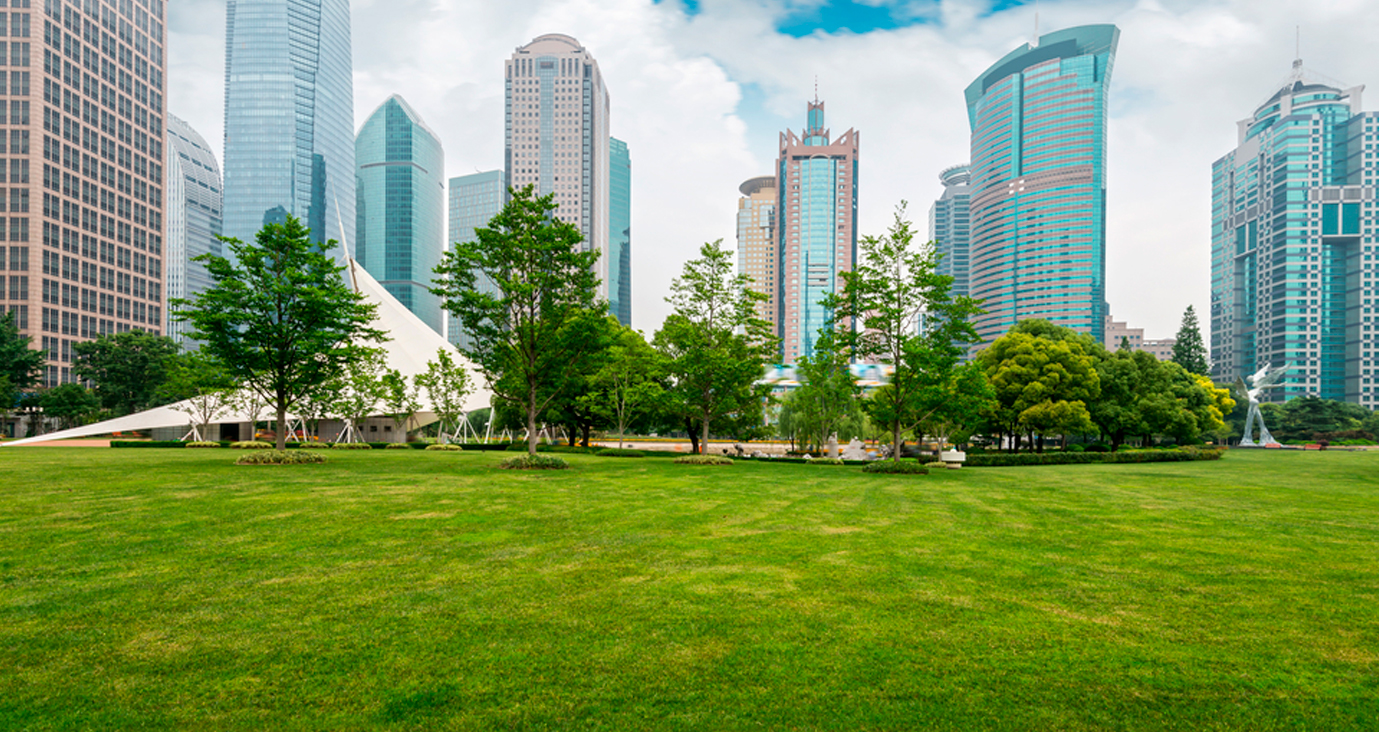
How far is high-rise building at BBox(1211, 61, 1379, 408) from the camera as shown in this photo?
113562 mm

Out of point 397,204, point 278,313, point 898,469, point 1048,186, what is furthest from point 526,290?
point 397,204

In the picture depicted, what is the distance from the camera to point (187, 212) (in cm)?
17162

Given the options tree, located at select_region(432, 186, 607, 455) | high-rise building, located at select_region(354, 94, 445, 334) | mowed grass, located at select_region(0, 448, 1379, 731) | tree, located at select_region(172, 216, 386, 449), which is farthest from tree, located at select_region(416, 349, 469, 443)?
high-rise building, located at select_region(354, 94, 445, 334)

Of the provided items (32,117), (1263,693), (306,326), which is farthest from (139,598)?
(32,117)

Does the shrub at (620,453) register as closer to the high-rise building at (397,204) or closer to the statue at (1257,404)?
the statue at (1257,404)

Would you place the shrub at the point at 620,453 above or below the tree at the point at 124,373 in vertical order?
below

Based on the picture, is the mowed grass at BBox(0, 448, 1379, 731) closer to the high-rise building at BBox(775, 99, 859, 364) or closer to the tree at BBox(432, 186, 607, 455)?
the tree at BBox(432, 186, 607, 455)

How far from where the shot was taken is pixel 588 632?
4703 millimetres

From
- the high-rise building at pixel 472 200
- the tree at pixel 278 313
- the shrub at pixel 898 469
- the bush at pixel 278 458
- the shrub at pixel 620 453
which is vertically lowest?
the shrub at pixel 620 453

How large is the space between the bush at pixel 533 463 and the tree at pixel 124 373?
53493 mm

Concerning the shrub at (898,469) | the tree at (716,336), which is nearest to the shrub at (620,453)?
the tree at (716,336)

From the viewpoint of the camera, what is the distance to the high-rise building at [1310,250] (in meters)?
114

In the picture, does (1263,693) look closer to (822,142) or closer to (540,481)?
(540,481)

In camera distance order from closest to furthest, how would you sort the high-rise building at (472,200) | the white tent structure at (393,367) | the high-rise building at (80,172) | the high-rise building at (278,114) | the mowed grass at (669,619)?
the mowed grass at (669,619)
the white tent structure at (393,367)
the high-rise building at (80,172)
the high-rise building at (278,114)
the high-rise building at (472,200)
